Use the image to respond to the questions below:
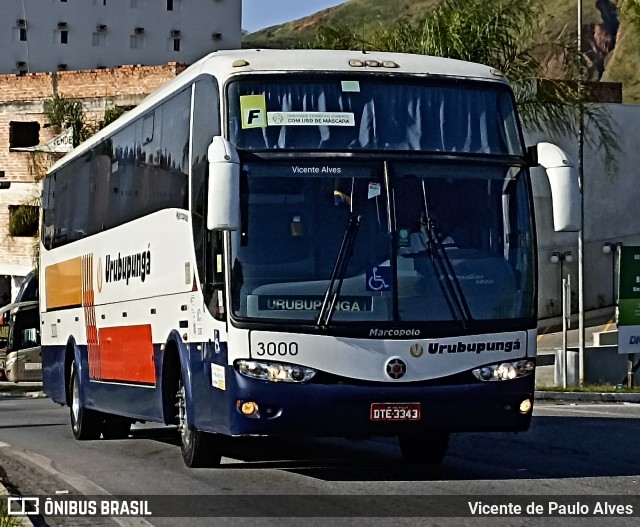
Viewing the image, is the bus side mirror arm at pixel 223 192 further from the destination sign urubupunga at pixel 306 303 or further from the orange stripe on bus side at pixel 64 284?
the orange stripe on bus side at pixel 64 284

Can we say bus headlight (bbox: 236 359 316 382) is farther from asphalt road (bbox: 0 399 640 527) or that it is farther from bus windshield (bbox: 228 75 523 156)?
bus windshield (bbox: 228 75 523 156)

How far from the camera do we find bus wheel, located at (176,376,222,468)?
14.1 meters

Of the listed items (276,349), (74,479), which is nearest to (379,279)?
(276,349)

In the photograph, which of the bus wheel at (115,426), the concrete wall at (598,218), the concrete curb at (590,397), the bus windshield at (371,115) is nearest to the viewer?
the bus windshield at (371,115)

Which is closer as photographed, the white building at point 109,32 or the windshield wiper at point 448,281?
the windshield wiper at point 448,281

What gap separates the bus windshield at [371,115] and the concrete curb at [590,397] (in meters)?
16.1

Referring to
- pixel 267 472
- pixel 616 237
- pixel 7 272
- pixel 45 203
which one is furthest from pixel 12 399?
pixel 7 272

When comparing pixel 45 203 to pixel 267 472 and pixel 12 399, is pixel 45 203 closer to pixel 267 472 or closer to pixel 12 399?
pixel 267 472

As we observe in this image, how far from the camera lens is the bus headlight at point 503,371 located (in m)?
12.7

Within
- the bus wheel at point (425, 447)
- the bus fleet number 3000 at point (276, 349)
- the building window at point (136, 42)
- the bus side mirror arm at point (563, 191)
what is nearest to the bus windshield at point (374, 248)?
the bus fleet number 3000 at point (276, 349)

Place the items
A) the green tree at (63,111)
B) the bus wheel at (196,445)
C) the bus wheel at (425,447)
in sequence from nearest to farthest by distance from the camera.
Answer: the bus wheel at (196,445) → the bus wheel at (425,447) → the green tree at (63,111)

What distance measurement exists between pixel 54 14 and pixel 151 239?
10381 centimetres

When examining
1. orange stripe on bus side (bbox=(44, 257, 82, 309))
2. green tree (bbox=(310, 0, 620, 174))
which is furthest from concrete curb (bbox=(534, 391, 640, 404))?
orange stripe on bus side (bbox=(44, 257, 82, 309))

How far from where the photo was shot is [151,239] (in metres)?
15.6
